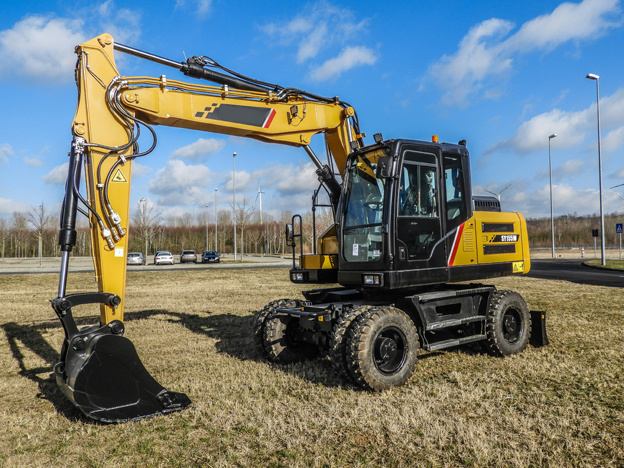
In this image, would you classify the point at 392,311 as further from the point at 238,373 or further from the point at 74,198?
the point at 74,198

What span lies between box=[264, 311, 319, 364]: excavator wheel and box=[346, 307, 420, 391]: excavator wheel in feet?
5.04

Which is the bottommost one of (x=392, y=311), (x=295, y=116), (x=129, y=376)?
(x=129, y=376)

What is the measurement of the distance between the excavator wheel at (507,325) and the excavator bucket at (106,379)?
4.58 meters

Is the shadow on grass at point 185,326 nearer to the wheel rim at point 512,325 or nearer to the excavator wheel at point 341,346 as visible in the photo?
the excavator wheel at point 341,346

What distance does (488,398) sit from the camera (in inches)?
213

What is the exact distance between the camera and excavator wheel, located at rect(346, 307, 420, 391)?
219 inches

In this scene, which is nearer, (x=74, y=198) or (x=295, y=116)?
(x=74, y=198)

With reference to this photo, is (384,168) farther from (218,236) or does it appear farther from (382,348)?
(218,236)

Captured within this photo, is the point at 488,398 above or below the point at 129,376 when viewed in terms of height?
below

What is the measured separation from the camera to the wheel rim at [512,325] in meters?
7.61

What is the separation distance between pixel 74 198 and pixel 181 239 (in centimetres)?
8139

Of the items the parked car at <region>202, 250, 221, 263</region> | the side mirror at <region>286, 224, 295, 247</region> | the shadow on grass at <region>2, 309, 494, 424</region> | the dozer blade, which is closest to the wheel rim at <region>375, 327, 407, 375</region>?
the shadow on grass at <region>2, 309, 494, 424</region>

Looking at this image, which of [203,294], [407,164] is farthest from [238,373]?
[203,294]

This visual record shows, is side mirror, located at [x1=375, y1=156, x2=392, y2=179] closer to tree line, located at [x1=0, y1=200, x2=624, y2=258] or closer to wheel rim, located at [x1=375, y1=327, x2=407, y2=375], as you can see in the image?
wheel rim, located at [x1=375, y1=327, x2=407, y2=375]
